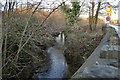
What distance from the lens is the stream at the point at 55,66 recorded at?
20.4 feet

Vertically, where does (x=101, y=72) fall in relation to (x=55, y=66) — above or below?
A: above

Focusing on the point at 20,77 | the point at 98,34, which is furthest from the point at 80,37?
the point at 20,77

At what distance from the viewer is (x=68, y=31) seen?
29.5 feet

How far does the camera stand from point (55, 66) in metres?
7.15

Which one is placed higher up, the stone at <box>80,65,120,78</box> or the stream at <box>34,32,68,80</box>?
the stone at <box>80,65,120,78</box>

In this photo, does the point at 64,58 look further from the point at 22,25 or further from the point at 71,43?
the point at 22,25

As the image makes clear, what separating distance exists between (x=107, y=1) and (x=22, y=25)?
608 cm

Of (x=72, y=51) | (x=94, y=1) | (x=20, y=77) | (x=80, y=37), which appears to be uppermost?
(x=94, y=1)

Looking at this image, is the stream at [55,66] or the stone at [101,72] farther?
the stream at [55,66]

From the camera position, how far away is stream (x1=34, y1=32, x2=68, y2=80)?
621cm

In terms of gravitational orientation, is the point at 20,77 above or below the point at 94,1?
below

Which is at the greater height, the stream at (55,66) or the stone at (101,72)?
the stone at (101,72)

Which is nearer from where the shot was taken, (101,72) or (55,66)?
(101,72)

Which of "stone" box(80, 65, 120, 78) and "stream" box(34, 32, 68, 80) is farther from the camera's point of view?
"stream" box(34, 32, 68, 80)
